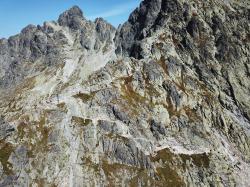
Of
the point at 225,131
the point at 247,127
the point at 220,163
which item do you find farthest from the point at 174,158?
the point at 247,127

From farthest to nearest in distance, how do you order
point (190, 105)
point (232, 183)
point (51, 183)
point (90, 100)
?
point (190, 105), point (90, 100), point (232, 183), point (51, 183)

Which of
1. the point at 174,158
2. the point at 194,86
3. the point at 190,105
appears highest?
the point at 194,86

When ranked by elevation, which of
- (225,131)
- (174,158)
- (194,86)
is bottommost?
(174,158)

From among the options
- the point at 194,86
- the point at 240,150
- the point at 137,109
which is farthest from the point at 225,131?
the point at 137,109

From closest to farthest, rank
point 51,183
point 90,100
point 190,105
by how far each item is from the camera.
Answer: point 51,183, point 90,100, point 190,105

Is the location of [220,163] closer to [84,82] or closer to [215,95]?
[215,95]

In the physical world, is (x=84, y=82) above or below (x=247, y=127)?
above

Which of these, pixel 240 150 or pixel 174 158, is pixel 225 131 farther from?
pixel 174 158

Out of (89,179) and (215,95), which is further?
(215,95)

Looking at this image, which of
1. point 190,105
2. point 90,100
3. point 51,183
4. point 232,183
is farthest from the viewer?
point 190,105
